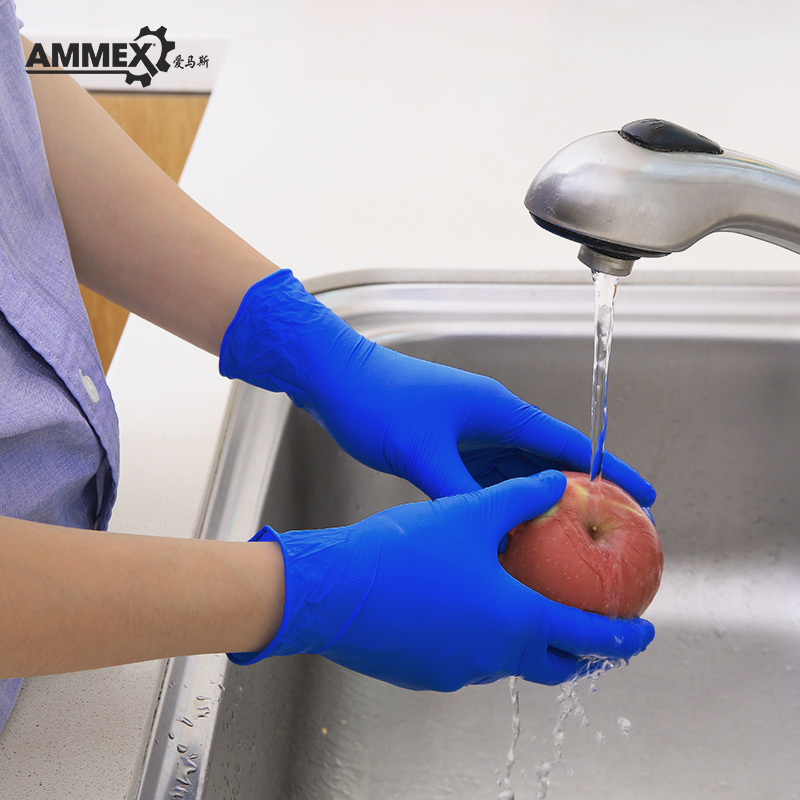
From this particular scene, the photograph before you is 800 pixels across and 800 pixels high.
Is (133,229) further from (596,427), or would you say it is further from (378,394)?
(596,427)

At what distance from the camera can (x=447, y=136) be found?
1253 millimetres

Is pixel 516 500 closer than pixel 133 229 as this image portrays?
Yes

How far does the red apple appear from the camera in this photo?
Answer: 0.65 metres

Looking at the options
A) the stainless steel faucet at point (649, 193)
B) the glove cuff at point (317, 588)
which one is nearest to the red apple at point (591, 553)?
the glove cuff at point (317, 588)

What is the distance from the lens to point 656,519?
0.93 m

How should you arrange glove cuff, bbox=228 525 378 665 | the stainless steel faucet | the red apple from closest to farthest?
the stainless steel faucet → glove cuff, bbox=228 525 378 665 → the red apple

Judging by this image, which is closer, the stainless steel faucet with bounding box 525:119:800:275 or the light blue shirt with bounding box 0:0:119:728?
the stainless steel faucet with bounding box 525:119:800:275

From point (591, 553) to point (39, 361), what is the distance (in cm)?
45

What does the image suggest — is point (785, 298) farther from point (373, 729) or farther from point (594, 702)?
point (373, 729)

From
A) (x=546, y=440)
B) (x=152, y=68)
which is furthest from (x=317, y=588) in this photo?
(x=152, y=68)

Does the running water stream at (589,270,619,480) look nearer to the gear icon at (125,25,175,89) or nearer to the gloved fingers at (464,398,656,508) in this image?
the gloved fingers at (464,398,656,508)

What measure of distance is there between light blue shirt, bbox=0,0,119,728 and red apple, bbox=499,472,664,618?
349mm

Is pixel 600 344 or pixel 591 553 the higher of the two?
pixel 600 344

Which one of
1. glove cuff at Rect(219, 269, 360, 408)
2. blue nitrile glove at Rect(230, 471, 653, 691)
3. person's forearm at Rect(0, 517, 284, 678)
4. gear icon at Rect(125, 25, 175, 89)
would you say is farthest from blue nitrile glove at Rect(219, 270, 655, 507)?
gear icon at Rect(125, 25, 175, 89)
